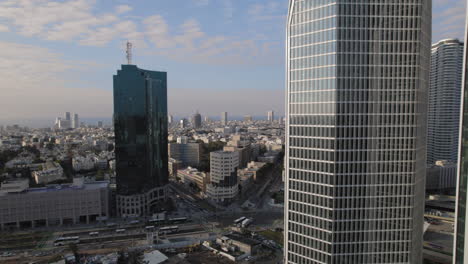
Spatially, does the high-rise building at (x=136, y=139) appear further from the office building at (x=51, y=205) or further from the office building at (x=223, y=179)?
the office building at (x=223, y=179)

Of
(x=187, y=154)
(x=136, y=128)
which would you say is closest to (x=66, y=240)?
(x=136, y=128)

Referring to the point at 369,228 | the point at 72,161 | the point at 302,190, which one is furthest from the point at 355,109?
the point at 72,161

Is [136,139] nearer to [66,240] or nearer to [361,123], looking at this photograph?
[66,240]

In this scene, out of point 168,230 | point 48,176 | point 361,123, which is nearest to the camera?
point 361,123

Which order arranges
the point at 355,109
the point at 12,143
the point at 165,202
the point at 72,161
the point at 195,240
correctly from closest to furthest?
the point at 355,109, the point at 195,240, the point at 165,202, the point at 72,161, the point at 12,143

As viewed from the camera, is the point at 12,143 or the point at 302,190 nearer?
the point at 302,190

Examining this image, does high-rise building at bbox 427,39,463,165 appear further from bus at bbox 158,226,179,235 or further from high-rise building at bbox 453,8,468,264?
bus at bbox 158,226,179,235

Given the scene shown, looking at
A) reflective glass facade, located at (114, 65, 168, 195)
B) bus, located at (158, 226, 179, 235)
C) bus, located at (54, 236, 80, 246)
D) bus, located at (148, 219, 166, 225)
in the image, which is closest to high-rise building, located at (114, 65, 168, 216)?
reflective glass facade, located at (114, 65, 168, 195)

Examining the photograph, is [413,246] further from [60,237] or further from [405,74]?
[60,237]
